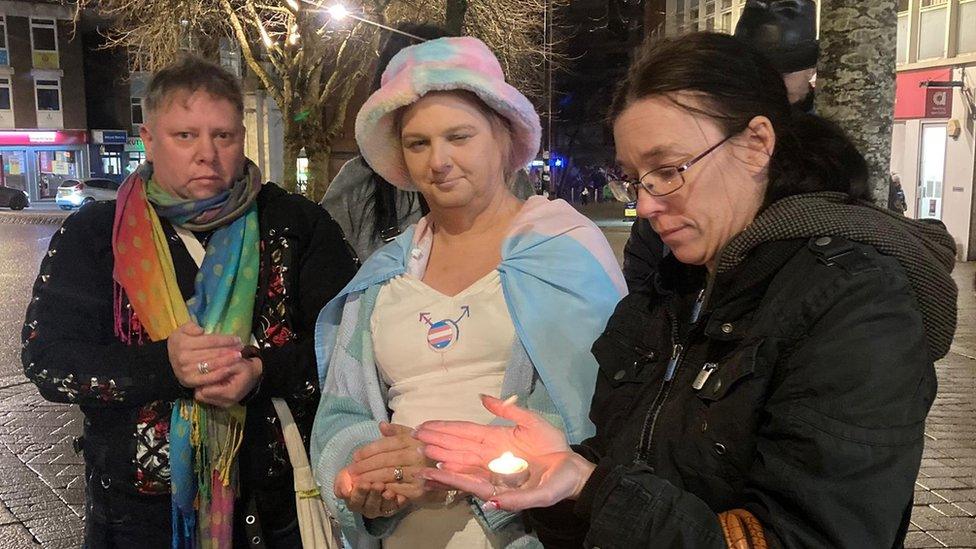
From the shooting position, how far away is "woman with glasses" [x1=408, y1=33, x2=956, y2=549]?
1.22 meters

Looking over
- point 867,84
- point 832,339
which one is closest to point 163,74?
point 832,339

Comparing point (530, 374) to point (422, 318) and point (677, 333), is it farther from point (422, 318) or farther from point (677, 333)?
point (677, 333)

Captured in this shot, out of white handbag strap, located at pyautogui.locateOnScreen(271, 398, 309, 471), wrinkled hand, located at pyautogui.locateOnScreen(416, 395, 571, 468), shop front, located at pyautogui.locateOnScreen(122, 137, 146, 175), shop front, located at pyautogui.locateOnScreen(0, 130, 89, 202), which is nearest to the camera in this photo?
wrinkled hand, located at pyautogui.locateOnScreen(416, 395, 571, 468)

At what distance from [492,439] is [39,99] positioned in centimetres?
4643

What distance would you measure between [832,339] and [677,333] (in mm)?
392

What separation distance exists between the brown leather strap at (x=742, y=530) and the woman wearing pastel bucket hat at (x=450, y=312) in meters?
0.67

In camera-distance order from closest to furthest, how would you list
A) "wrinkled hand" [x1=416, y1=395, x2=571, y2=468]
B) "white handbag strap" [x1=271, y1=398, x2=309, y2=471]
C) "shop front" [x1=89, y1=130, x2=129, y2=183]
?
"wrinkled hand" [x1=416, y1=395, x2=571, y2=468] < "white handbag strap" [x1=271, y1=398, x2=309, y2=471] < "shop front" [x1=89, y1=130, x2=129, y2=183]

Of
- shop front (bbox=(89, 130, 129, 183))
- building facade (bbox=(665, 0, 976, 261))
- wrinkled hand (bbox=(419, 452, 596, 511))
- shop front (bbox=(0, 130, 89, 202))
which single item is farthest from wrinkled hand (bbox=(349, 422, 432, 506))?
shop front (bbox=(0, 130, 89, 202))

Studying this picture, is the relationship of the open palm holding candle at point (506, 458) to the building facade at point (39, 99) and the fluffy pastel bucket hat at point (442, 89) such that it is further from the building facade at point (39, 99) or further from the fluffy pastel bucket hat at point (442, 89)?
the building facade at point (39, 99)

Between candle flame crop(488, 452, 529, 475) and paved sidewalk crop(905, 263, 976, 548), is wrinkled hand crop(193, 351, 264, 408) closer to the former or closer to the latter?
candle flame crop(488, 452, 529, 475)

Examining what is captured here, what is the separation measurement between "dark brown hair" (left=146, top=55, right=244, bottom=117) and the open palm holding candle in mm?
1462

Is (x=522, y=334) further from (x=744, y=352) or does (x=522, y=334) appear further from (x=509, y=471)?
(x=744, y=352)

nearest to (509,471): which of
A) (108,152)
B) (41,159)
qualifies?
(41,159)

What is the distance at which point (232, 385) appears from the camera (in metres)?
2.33
